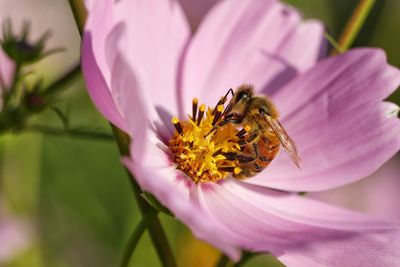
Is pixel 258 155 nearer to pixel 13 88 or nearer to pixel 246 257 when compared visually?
pixel 246 257

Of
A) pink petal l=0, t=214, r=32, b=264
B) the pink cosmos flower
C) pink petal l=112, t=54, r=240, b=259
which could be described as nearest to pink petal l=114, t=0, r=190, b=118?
the pink cosmos flower

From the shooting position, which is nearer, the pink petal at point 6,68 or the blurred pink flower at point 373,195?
the pink petal at point 6,68

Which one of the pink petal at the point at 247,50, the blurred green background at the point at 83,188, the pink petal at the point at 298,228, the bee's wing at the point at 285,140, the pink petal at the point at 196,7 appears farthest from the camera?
the blurred green background at the point at 83,188

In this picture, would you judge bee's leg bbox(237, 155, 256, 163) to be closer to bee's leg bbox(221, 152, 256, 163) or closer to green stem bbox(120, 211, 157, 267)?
bee's leg bbox(221, 152, 256, 163)

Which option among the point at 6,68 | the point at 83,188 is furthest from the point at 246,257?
the point at 83,188

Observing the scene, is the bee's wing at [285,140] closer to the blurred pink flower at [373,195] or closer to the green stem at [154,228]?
the green stem at [154,228]

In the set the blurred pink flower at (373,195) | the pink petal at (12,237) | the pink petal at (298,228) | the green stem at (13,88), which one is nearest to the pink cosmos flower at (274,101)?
the pink petal at (298,228)

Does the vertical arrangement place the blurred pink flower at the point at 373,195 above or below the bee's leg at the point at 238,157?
below
